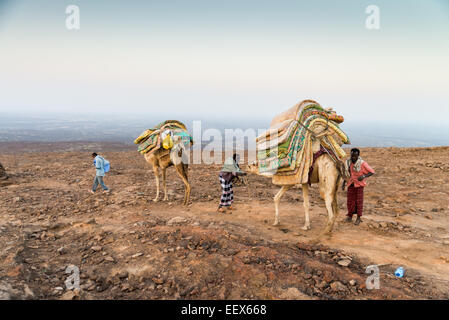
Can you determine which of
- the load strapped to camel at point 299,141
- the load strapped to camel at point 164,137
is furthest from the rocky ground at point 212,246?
the load strapped to camel at point 164,137

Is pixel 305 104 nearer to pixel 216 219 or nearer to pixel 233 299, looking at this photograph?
pixel 216 219

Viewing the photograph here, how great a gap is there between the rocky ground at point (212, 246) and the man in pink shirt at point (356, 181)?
1.46 ft

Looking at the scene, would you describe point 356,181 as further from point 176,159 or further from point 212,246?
point 176,159

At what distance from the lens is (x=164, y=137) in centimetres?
737

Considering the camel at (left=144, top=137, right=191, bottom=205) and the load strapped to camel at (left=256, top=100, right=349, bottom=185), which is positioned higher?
the load strapped to camel at (left=256, top=100, right=349, bottom=185)

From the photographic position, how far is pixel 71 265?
13.2ft

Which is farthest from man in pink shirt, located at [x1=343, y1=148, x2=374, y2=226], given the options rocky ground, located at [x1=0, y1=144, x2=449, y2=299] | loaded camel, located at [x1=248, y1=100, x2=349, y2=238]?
loaded camel, located at [x1=248, y1=100, x2=349, y2=238]

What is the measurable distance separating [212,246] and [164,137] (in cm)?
393

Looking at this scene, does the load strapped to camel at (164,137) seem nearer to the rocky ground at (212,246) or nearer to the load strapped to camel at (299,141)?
the rocky ground at (212,246)

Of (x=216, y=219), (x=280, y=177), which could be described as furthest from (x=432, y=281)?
(x=216, y=219)

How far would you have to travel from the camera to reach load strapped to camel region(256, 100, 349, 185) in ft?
16.8

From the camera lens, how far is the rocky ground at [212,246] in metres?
3.32

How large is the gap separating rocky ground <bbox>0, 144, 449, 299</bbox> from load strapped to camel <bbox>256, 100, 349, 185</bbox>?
53.1 inches

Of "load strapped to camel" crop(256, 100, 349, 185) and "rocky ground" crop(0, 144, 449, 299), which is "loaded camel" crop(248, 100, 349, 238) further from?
"rocky ground" crop(0, 144, 449, 299)
